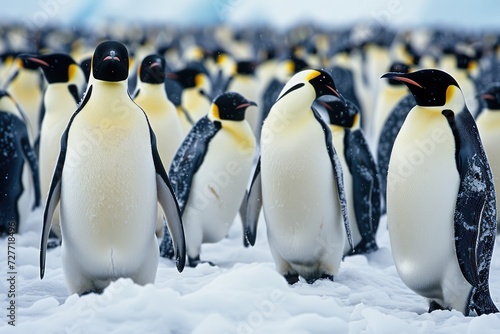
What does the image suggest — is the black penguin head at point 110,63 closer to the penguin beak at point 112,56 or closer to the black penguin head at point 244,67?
the penguin beak at point 112,56

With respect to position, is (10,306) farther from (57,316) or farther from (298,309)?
(298,309)

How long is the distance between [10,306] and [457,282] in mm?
1999

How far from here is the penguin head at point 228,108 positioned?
15.6 feet

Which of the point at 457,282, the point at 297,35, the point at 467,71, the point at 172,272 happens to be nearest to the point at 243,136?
the point at 172,272

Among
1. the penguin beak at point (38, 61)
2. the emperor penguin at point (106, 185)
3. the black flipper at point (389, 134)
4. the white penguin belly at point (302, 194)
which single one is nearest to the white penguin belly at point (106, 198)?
the emperor penguin at point (106, 185)

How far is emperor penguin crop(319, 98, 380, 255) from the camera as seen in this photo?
15.9 feet

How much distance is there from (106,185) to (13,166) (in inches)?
91.7

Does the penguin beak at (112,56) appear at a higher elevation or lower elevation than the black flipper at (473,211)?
higher

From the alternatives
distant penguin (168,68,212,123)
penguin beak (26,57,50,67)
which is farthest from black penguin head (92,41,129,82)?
distant penguin (168,68,212,123)

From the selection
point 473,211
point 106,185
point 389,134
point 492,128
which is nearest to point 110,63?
point 106,185

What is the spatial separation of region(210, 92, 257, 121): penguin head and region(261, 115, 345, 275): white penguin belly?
787mm

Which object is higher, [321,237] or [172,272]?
[321,237]

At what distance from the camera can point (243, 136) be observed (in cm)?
477

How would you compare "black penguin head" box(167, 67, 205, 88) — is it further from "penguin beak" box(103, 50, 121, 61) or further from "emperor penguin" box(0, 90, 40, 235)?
"penguin beak" box(103, 50, 121, 61)
